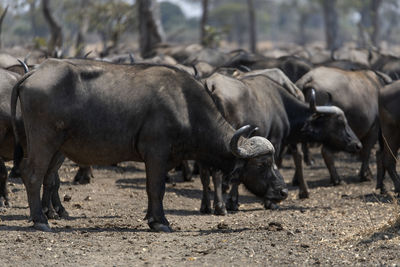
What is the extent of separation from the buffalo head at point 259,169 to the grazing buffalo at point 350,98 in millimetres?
3614

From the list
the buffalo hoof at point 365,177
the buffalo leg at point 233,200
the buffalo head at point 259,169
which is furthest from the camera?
the buffalo hoof at point 365,177

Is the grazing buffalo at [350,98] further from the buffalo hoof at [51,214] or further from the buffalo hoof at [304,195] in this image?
the buffalo hoof at [51,214]

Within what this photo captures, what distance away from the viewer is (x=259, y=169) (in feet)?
24.2

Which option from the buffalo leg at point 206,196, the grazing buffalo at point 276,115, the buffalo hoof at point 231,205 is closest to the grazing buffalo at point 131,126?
the grazing buffalo at point 276,115

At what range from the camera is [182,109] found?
7.19 m

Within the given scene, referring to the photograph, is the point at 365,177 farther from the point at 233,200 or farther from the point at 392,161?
the point at 233,200

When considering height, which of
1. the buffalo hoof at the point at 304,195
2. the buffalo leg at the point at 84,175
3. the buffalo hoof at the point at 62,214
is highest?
the buffalo hoof at the point at 62,214

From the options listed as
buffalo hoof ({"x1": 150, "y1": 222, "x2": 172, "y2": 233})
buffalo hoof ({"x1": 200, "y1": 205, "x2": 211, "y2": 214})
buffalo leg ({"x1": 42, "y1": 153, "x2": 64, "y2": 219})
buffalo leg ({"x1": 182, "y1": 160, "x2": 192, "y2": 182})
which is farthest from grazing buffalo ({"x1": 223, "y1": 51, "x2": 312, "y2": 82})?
buffalo hoof ({"x1": 150, "y1": 222, "x2": 172, "y2": 233})

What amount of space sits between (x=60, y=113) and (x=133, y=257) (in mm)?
1637

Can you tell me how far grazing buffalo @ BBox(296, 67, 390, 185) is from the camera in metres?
11.3

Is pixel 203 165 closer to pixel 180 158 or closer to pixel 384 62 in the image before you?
pixel 180 158

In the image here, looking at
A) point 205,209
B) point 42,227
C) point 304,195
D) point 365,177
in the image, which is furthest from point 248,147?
point 365,177

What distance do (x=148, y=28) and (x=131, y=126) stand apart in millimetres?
18584

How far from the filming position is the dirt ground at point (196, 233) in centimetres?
597
